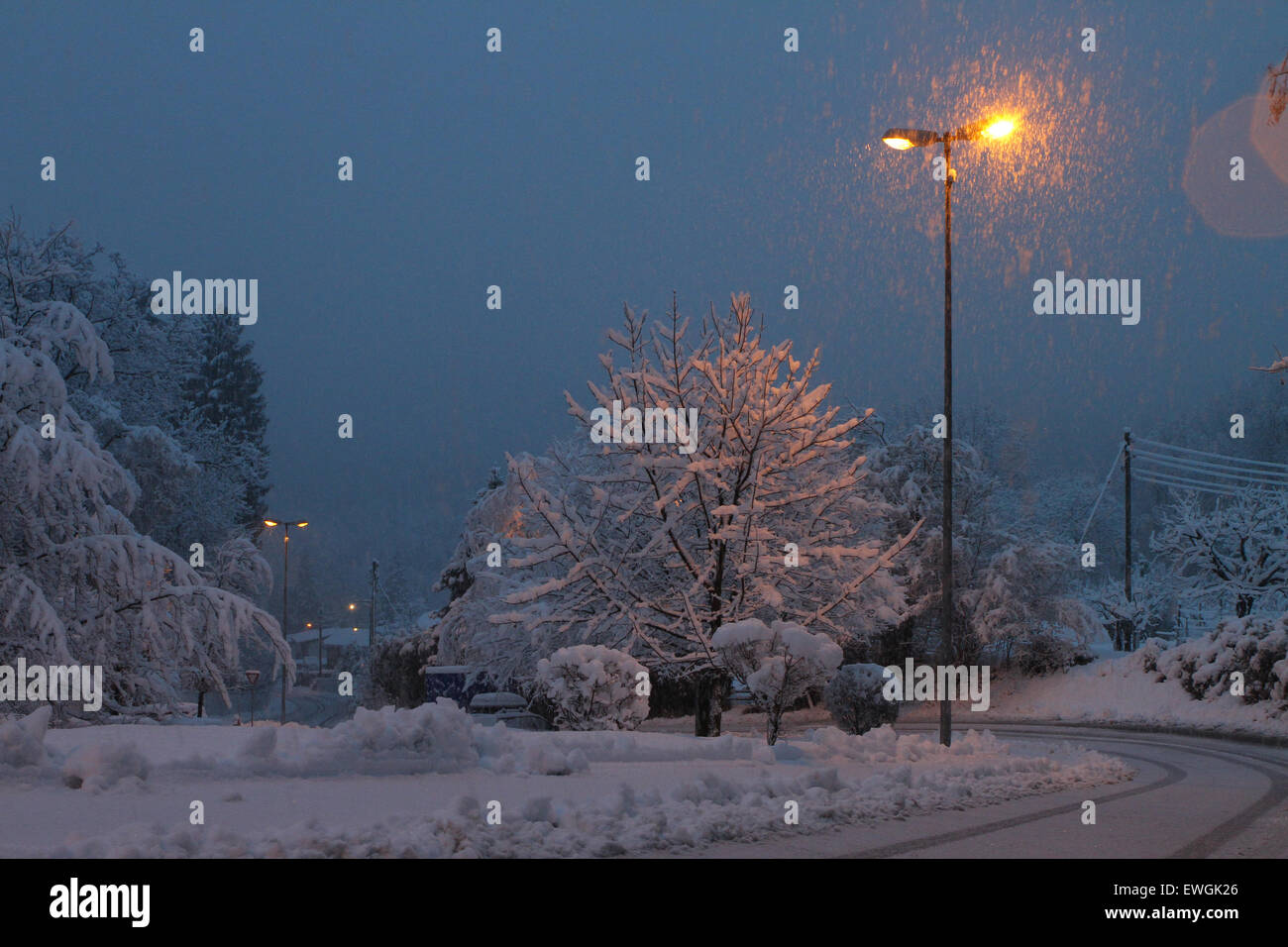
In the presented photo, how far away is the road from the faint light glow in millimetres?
9597

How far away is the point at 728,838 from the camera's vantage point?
9.08 m

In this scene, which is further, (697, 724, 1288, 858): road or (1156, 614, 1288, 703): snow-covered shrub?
(1156, 614, 1288, 703): snow-covered shrub

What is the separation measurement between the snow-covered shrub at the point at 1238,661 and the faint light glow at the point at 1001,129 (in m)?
18.6

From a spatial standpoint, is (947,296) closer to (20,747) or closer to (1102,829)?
(1102,829)

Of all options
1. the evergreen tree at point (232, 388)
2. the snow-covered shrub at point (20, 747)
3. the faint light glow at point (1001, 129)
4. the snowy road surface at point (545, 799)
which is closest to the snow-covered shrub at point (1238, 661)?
the snowy road surface at point (545, 799)

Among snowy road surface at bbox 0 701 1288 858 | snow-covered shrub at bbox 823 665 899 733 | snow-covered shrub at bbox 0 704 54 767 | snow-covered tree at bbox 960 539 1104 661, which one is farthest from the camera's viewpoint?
snow-covered tree at bbox 960 539 1104 661

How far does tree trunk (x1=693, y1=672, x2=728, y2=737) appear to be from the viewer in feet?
69.8

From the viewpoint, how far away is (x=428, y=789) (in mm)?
10086

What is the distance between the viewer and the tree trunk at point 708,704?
69.8 ft

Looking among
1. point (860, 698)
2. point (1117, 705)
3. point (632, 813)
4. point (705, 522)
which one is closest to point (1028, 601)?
point (1117, 705)
